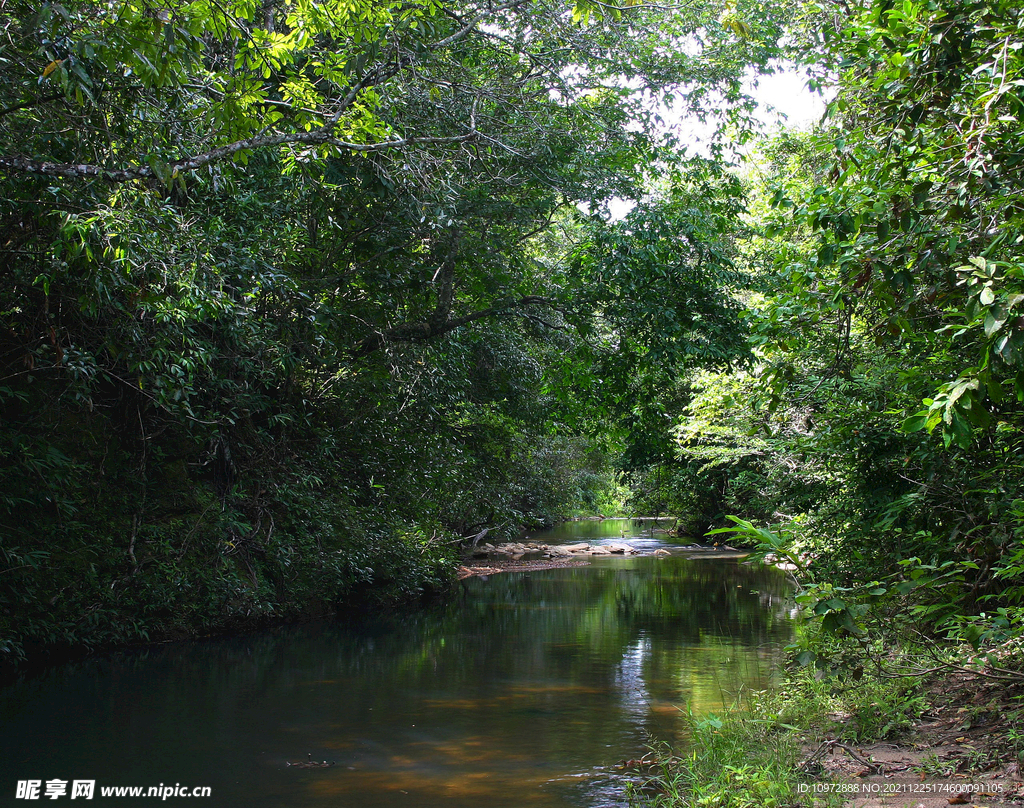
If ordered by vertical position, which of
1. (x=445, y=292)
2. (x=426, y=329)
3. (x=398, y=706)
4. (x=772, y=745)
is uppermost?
(x=445, y=292)

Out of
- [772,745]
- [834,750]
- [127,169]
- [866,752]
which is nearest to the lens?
[866,752]

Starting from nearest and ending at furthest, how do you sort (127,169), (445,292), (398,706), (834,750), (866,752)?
Answer: (866,752) → (834,750) → (127,169) → (398,706) → (445,292)

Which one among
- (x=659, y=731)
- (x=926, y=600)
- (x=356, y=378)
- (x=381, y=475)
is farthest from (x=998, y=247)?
(x=381, y=475)

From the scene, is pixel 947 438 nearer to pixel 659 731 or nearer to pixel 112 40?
pixel 659 731

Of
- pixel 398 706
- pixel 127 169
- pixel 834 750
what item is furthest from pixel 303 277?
pixel 834 750

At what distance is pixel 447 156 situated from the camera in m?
9.83

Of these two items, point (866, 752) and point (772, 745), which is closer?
point (866, 752)

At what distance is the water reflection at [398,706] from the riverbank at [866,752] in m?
0.69

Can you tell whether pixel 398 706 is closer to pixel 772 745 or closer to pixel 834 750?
pixel 772 745

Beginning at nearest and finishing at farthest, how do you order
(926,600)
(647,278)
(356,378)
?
(926,600) < (647,278) < (356,378)

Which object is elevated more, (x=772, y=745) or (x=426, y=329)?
(x=426, y=329)

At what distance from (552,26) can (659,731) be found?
813 cm

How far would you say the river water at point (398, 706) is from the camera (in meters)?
5.63

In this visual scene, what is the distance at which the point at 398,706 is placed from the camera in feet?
25.0
